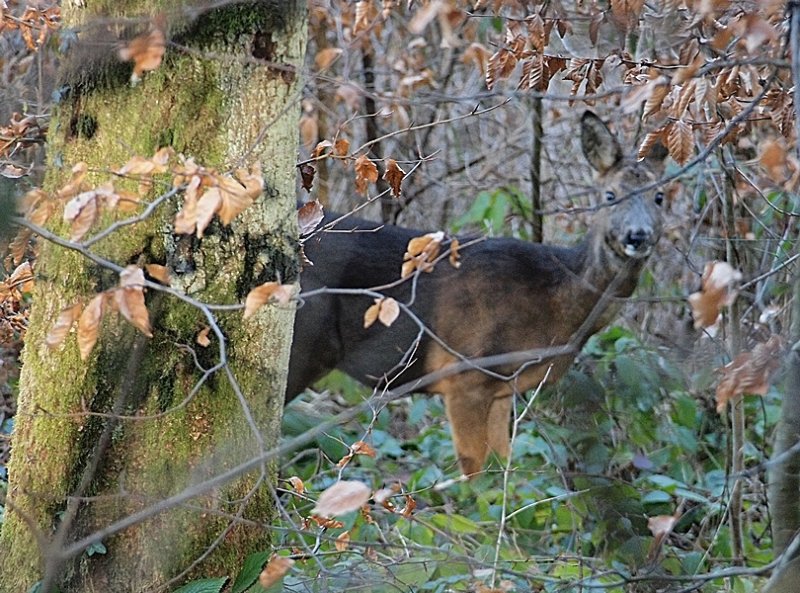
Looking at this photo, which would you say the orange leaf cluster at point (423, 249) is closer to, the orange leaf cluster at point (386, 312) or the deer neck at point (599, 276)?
the orange leaf cluster at point (386, 312)

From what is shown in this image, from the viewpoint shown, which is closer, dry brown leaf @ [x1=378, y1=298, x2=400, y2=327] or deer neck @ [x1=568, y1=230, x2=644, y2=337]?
dry brown leaf @ [x1=378, y1=298, x2=400, y2=327]

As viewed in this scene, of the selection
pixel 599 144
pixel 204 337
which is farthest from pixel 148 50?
pixel 599 144

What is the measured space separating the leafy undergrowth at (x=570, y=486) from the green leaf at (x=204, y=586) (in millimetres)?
450

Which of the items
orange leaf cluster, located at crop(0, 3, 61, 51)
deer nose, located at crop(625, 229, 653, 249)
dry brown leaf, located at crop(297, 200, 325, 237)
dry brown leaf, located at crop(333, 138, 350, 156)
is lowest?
deer nose, located at crop(625, 229, 653, 249)

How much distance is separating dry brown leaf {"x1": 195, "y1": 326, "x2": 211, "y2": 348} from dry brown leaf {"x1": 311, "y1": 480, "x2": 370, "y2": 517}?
0.96 m

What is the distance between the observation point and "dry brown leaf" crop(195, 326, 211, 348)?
3250 millimetres

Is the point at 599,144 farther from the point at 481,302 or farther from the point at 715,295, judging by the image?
the point at 715,295

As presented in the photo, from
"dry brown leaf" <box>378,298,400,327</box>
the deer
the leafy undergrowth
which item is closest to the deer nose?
the deer

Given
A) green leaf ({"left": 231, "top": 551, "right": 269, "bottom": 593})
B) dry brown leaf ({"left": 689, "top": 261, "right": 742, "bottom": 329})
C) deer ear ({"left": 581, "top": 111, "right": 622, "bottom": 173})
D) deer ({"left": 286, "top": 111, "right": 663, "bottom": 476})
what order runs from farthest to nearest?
deer ear ({"left": 581, "top": 111, "right": 622, "bottom": 173})
deer ({"left": 286, "top": 111, "right": 663, "bottom": 476})
green leaf ({"left": 231, "top": 551, "right": 269, "bottom": 593})
dry brown leaf ({"left": 689, "top": 261, "right": 742, "bottom": 329})

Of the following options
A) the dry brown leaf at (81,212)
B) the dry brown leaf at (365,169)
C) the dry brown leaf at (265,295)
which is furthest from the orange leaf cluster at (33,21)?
the dry brown leaf at (265,295)

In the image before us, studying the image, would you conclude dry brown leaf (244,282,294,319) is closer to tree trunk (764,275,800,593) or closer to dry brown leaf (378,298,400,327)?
dry brown leaf (378,298,400,327)

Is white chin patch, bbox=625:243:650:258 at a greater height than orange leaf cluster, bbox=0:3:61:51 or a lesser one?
lesser

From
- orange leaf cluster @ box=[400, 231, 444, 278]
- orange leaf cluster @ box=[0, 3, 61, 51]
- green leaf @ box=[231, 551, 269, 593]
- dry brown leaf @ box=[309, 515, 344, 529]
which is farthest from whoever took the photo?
orange leaf cluster @ box=[0, 3, 61, 51]

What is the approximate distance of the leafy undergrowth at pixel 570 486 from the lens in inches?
166
